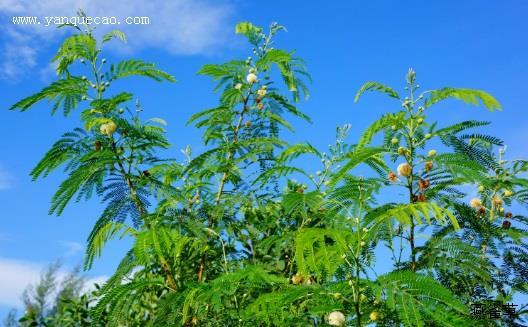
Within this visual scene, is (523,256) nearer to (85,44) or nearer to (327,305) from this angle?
(327,305)

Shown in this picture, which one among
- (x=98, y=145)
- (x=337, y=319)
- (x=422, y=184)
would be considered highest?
(x=98, y=145)

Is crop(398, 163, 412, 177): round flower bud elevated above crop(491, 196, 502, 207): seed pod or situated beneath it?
situated beneath

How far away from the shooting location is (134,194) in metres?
4.02

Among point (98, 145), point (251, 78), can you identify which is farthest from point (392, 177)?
point (98, 145)

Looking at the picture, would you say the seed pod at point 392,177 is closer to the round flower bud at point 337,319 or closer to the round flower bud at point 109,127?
the round flower bud at point 337,319

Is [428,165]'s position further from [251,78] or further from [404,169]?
[251,78]

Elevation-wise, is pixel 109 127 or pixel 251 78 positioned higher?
pixel 251 78

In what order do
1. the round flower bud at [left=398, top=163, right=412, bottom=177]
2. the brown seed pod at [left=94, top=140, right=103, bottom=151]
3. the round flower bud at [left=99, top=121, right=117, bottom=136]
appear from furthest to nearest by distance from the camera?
the brown seed pod at [left=94, top=140, right=103, bottom=151] < the round flower bud at [left=99, top=121, right=117, bottom=136] < the round flower bud at [left=398, top=163, right=412, bottom=177]

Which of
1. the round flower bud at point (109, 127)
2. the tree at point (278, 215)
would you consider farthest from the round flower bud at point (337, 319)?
the round flower bud at point (109, 127)

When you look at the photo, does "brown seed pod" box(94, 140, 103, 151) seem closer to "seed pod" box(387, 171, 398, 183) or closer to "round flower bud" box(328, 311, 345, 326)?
"seed pod" box(387, 171, 398, 183)

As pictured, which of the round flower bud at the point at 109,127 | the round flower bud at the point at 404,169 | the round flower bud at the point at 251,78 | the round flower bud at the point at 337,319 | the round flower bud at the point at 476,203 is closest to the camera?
the round flower bud at the point at 337,319

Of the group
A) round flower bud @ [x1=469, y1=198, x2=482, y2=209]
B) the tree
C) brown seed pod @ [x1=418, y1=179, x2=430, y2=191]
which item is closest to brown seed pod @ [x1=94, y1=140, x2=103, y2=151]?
the tree

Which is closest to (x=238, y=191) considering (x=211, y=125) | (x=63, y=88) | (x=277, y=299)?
(x=211, y=125)

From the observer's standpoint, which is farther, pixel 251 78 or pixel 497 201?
pixel 251 78
